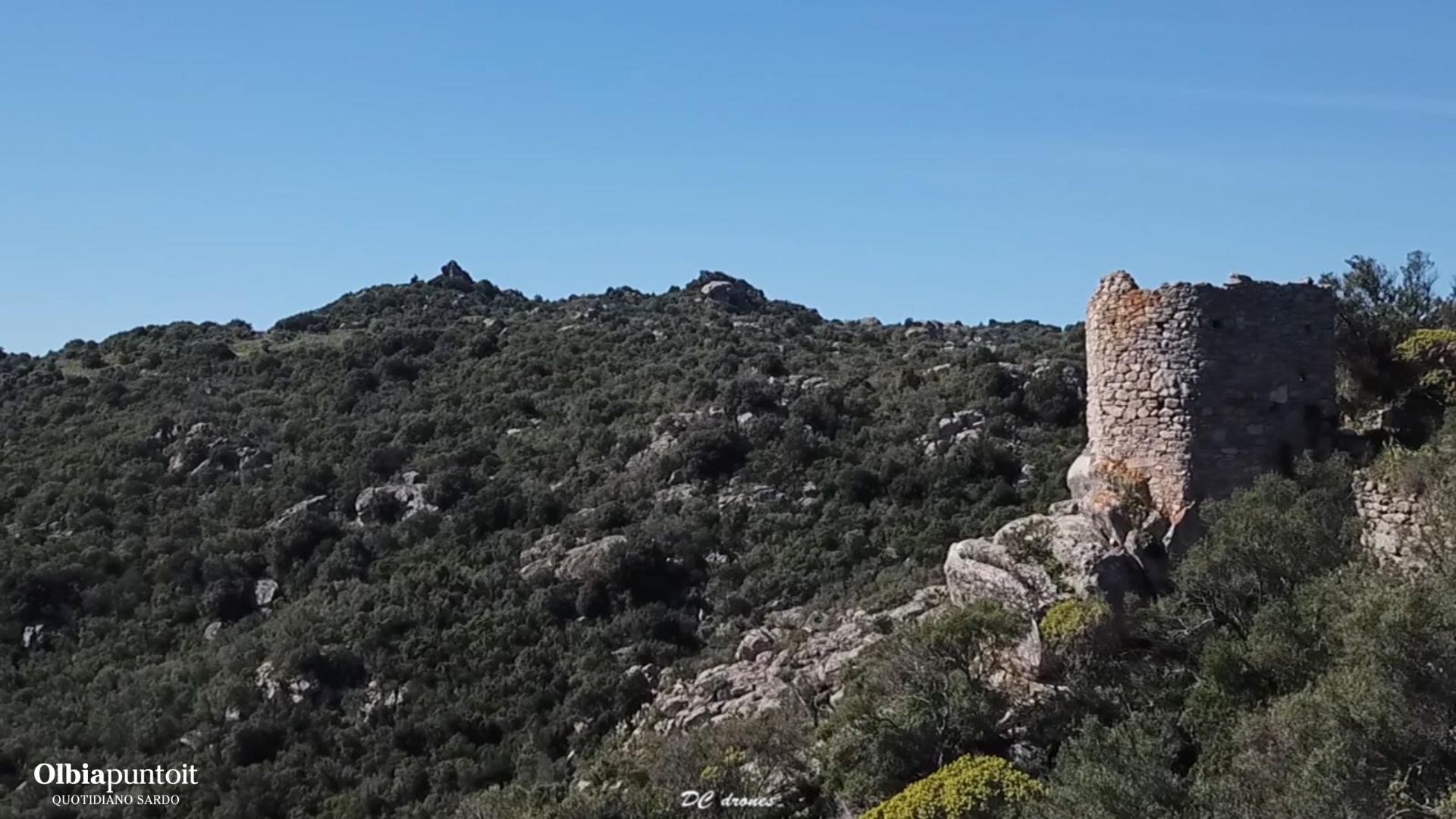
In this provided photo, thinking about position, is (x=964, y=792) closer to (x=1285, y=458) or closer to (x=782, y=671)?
(x=1285, y=458)

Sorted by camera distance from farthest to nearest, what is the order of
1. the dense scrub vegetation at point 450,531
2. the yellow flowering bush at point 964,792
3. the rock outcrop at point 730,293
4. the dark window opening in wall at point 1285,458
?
the rock outcrop at point 730,293
the dense scrub vegetation at point 450,531
the dark window opening in wall at point 1285,458
the yellow flowering bush at point 964,792

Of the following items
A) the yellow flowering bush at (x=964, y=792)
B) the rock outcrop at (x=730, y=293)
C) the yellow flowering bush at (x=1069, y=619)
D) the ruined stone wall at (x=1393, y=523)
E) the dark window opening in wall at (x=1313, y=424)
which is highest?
the rock outcrop at (x=730, y=293)

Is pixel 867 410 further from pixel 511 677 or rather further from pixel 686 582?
pixel 511 677

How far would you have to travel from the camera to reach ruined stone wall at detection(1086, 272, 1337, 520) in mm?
12211

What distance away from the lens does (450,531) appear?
27.0 meters

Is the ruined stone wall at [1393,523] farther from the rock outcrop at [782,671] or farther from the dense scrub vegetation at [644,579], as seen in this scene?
A: the rock outcrop at [782,671]

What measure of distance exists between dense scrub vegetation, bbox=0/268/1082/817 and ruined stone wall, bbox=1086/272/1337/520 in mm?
7069

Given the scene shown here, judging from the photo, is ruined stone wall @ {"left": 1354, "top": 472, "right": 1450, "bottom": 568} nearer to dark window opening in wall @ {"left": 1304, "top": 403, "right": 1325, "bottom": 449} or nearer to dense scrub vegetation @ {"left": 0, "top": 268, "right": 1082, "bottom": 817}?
dark window opening in wall @ {"left": 1304, "top": 403, "right": 1325, "bottom": 449}

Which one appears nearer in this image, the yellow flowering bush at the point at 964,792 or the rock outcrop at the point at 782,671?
the yellow flowering bush at the point at 964,792

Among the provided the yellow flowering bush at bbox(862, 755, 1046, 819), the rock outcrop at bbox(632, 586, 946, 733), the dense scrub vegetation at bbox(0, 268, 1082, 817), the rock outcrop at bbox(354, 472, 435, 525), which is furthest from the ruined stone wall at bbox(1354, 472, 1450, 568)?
the rock outcrop at bbox(354, 472, 435, 525)

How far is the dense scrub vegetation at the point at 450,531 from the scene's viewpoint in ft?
70.2

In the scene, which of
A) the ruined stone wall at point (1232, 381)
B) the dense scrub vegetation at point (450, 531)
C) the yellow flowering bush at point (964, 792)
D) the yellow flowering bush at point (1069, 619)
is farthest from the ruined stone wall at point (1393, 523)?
the dense scrub vegetation at point (450, 531)

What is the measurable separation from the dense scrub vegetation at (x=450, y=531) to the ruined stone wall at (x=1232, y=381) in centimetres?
707

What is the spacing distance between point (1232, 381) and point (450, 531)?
18242 millimetres
